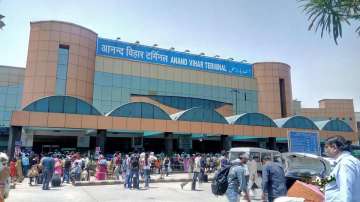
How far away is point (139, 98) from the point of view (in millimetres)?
47250

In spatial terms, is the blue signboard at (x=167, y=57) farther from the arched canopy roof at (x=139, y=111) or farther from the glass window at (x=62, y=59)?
the arched canopy roof at (x=139, y=111)

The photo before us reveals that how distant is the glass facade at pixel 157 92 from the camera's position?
45688 millimetres

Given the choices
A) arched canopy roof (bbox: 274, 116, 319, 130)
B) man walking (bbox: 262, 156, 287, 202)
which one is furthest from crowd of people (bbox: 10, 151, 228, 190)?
arched canopy roof (bbox: 274, 116, 319, 130)

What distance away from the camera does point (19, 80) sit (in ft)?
173

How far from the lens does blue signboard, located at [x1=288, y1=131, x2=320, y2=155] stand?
53.6 ft

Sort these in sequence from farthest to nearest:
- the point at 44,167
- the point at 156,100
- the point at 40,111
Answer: the point at 156,100, the point at 40,111, the point at 44,167

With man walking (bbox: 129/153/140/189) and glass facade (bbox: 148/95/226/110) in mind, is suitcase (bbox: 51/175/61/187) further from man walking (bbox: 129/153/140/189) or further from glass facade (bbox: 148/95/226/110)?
glass facade (bbox: 148/95/226/110)

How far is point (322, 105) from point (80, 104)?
6331 centimetres

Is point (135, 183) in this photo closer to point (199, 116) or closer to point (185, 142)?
point (199, 116)

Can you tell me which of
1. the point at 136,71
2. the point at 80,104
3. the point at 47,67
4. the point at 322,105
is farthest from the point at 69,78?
the point at 322,105

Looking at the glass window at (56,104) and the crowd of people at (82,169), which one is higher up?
the glass window at (56,104)

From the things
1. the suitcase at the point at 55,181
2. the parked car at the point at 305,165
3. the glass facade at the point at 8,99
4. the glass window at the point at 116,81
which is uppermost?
the glass window at the point at 116,81

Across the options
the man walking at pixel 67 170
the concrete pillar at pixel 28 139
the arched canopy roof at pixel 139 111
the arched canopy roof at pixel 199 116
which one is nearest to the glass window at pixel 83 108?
the arched canopy roof at pixel 139 111

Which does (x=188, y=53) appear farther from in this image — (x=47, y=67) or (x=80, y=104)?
(x=80, y=104)
